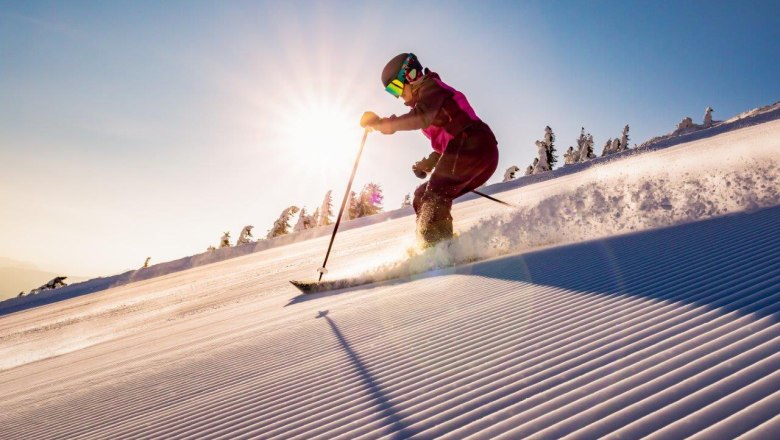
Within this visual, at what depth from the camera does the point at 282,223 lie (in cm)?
3375

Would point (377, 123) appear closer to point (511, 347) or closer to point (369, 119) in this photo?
point (369, 119)

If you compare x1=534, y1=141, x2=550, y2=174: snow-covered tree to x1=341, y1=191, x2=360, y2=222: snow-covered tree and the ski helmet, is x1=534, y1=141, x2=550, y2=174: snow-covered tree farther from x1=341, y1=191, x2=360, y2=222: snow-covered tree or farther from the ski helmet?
the ski helmet

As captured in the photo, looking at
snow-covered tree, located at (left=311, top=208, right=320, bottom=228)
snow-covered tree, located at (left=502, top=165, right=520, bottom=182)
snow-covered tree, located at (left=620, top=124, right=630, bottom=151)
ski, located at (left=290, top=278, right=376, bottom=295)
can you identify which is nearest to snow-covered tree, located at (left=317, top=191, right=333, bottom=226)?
snow-covered tree, located at (left=311, top=208, right=320, bottom=228)

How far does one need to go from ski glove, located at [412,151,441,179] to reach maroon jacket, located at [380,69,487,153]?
40 centimetres

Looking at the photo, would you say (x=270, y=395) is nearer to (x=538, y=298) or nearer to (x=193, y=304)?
(x=538, y=298)

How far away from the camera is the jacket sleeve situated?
662 cm

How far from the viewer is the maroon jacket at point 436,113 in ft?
21.8

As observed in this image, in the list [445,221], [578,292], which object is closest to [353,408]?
[578,292]

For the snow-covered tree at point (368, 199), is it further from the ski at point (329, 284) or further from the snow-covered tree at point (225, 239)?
the ski at point (329, 284)

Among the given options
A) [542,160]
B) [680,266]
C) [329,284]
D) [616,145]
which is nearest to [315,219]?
[542,160]

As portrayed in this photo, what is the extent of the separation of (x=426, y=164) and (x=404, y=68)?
158 centimetres

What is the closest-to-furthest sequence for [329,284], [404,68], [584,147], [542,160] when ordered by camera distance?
1. [404,68]
2. [329,284]
3. [542,160]
4. [584,147]

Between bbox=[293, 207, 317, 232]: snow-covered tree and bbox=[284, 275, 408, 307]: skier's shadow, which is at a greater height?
bbox=[293, 207, 317, 232]: snow-covered tree

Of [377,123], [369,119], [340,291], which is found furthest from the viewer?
[340,291]
